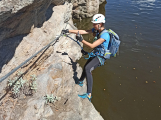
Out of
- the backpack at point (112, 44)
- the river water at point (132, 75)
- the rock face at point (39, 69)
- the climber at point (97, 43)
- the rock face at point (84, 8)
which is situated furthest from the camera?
the rock face at point (84, 8)

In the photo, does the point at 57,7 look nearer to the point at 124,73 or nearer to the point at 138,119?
the point at 124,73

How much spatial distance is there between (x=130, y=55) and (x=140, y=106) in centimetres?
393

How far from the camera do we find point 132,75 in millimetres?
7637

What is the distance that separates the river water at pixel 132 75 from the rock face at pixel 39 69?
1528 mm

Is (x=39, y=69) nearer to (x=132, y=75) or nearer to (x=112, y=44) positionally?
(x=112, y=44)

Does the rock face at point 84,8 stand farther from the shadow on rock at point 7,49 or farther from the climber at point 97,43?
the shadow on rock at point 7,49

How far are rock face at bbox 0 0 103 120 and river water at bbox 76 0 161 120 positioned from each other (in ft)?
5.01

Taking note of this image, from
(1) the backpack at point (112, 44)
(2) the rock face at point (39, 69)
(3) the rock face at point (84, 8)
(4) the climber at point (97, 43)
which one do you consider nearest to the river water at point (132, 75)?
(2) the rock face at point (39, 69)

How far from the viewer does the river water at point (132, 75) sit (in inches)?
238

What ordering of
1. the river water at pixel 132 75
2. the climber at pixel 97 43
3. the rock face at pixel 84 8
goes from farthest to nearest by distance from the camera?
the rock face at pixel 84 8 < the river water at pixel 132 75 < the climber at pixel 97 43

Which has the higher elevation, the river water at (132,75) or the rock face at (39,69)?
the rock face at (39,69)

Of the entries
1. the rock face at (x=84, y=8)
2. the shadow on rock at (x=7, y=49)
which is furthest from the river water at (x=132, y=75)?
the shadow on rock at (x=7, y=49)

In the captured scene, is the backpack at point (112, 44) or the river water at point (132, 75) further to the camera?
the river water at point (132, 75)

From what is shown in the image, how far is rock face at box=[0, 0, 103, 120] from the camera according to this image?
12.9 feet
